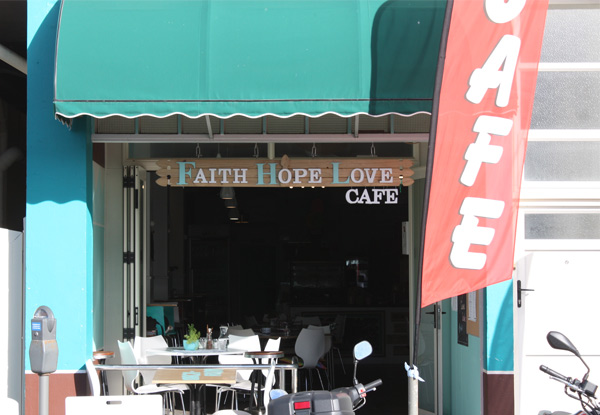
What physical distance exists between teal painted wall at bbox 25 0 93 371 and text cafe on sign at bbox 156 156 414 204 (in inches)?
64.5

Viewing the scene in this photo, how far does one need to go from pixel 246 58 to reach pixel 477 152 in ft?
7.56

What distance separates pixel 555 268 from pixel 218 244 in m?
13.1

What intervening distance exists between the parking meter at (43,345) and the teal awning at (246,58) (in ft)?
5.86

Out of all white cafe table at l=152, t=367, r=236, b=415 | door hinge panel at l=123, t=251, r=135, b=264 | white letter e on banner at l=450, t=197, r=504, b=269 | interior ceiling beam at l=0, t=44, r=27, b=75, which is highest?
interior ceiling beam at l=0, t=44, r=27, b=75

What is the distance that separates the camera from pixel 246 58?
6902 mm

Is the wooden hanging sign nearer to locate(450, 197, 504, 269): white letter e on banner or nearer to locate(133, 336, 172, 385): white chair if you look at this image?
locate(133, 336, 172, 385): white chair

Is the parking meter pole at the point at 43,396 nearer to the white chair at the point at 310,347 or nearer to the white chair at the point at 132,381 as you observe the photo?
the white chair at the point at 132,381

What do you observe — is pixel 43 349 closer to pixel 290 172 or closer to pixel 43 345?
pixel 43 345

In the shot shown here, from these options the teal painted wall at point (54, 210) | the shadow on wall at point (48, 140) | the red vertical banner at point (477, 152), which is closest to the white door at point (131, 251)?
the teal painted wall at point (54, 210)

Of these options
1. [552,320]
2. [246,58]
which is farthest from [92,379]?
[552,320]

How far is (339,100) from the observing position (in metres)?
6.75

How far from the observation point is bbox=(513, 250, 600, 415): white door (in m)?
7.40

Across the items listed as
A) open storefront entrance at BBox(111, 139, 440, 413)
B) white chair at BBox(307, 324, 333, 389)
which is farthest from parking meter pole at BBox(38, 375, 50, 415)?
open storefront entrance at BBox(111, 139, 440, 413)

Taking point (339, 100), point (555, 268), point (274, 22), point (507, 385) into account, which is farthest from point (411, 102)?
point (507, 385)
